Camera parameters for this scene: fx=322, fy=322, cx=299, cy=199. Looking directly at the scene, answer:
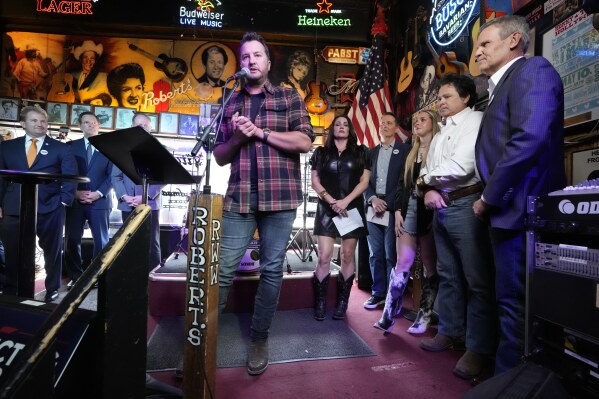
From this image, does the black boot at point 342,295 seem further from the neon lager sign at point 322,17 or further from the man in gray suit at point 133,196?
the neon lager sign at point 322,17

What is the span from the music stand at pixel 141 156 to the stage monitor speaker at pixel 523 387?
1317 millimetres

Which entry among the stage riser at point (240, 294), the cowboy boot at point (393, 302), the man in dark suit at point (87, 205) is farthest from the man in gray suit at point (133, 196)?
the cowboy boot at point (393, 302)

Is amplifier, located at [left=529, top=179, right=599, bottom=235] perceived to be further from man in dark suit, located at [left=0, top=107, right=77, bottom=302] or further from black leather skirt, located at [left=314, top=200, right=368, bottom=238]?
man in dark suit, located at [left=0, top=107, right=77, bottom=302]

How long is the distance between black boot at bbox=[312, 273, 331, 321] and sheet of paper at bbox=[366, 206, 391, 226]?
0.81 m

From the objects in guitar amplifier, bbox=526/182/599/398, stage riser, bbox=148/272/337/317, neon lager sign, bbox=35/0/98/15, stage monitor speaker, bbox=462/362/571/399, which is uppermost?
neon lager sign, bbox=35/0/98/15

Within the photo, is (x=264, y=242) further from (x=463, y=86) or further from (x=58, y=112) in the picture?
(x=58, y=112)

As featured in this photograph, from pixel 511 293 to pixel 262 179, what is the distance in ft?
4.73

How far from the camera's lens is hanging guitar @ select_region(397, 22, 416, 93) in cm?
468

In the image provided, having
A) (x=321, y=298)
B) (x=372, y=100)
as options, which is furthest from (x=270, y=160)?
(x=372, y=100)

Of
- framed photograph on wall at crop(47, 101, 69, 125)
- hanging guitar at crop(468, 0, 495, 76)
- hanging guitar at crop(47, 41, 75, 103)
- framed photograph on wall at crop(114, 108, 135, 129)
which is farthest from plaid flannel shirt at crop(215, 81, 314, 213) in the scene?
hanging guitar at crop(47, 41, 75, 103)

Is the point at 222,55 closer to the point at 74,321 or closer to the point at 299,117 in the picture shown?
the point at 299,117

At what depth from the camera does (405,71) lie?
191 inches

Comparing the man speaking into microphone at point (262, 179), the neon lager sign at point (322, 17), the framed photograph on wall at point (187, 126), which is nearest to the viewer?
the man speaking into microphone at point (262, 179)

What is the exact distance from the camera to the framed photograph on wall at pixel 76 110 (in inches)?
251
